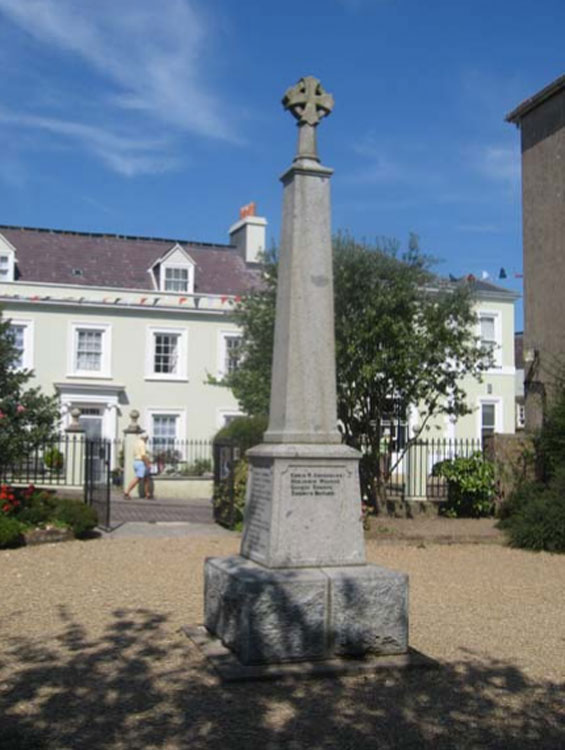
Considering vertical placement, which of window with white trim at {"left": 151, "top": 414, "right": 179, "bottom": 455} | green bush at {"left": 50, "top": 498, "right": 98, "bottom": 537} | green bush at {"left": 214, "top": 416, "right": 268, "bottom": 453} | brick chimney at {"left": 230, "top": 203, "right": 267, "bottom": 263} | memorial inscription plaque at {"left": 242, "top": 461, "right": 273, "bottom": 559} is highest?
brick chimney at {"left": 230, "top": 203, "right": 267, "bottom": 263}

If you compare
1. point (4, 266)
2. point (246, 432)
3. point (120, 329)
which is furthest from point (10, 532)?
point (4, 266)

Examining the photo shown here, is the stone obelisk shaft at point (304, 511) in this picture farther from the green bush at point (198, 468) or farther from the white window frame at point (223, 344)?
the white window frame at point (223, 344)

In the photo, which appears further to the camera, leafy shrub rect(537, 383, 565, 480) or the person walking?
the person walking

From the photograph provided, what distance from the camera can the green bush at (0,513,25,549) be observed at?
12.3m

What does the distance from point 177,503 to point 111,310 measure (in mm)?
11677

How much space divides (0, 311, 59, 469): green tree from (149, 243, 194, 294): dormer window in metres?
18.5

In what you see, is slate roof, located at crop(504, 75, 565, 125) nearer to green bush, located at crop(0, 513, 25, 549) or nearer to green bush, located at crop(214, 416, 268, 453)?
green bush, located at crop(214, 416, 268, 453)

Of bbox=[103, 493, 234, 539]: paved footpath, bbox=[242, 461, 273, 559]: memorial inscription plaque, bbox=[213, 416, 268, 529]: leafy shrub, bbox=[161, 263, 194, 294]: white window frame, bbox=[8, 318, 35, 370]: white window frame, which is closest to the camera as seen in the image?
bbox=[242, 461, 273, 559]: memorial inscription plaque

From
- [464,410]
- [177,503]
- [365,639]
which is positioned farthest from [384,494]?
[365,639]

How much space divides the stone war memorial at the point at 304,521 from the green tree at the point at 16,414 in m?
8.31

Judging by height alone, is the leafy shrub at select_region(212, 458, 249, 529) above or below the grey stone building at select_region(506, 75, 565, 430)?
below

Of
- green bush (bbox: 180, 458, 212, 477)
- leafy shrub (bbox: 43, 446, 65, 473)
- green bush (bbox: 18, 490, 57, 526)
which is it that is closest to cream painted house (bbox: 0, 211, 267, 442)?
green bush (bbox: 180, 458, 212, 477)

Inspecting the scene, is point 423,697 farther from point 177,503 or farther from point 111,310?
point 111,310

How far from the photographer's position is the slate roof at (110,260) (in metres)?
32.4
